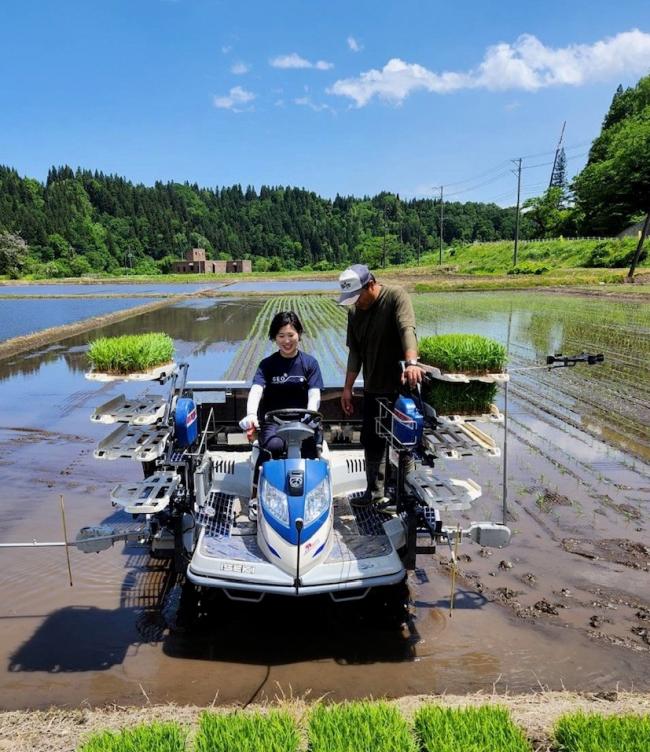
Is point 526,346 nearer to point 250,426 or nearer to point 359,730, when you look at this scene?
point 250,426

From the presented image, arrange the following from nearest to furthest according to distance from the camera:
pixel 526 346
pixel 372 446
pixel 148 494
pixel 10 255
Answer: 1. pixel 148 494
2. pixel 372 446
3. pixel 526 346
4. pixel 10 255

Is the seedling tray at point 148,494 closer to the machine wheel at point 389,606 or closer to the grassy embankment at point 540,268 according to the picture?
the machine wheel at point 389,606

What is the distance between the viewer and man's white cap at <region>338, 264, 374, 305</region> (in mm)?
4163

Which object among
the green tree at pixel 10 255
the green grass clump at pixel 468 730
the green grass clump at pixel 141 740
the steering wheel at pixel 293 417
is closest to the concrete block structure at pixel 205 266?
the green tree at pixel 10 255

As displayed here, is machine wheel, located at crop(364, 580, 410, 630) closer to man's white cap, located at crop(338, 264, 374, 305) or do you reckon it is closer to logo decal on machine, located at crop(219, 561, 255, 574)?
logo decal on machine, located at crop(219, 561, 255, 574)

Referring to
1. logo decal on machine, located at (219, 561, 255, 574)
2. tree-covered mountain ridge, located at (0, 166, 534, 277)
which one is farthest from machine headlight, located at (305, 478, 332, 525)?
tree-covered mountain ridge, located at (0, 166, 534, 277)

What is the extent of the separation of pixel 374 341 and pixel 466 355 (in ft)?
2.57

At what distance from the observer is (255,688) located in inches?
132

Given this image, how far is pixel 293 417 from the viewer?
4293 millimetres

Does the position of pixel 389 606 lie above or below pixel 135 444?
below

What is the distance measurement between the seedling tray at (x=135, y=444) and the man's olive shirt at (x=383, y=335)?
161cm

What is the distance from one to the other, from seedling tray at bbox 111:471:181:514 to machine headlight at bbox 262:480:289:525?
1.96 ft

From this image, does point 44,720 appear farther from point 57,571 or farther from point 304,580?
point 57,571

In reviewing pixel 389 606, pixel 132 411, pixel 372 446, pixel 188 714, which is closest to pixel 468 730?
pixel 389 606
